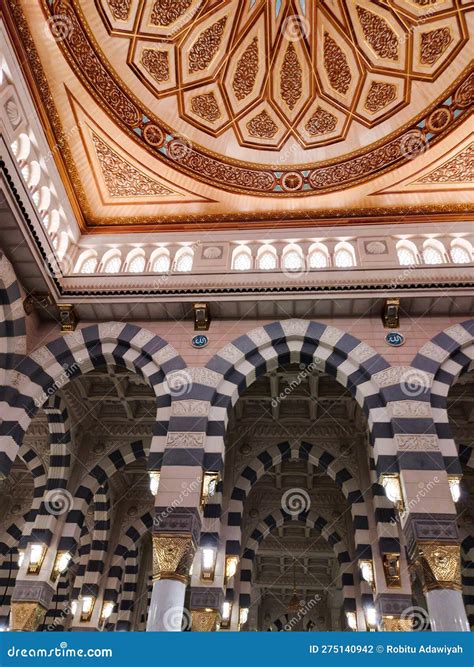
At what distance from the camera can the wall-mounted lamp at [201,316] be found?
837 centimetres

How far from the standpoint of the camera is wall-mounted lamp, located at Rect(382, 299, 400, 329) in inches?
316

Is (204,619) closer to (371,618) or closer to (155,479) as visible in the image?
(155,479)

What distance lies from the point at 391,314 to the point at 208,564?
207 inches

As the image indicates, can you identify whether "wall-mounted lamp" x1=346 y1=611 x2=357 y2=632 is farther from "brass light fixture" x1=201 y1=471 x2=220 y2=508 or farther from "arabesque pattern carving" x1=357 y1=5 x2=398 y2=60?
"arabesque pattern carving" x1=357 y1=5 x2=398 y2=60

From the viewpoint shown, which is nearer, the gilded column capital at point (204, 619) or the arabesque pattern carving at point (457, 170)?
the gilded column capital at point (204, 619)

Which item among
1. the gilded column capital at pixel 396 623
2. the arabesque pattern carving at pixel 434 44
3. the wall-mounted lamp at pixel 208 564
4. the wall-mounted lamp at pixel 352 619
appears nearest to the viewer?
the gilded column capital at pixel 396 623

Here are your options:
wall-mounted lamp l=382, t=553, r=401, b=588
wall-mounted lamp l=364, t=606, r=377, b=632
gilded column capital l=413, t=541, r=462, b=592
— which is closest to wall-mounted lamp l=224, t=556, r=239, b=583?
wall-mounted lamp l=382, t=553, r=401, b=588

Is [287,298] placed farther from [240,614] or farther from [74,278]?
[240,614]

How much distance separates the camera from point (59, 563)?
9.22 meters

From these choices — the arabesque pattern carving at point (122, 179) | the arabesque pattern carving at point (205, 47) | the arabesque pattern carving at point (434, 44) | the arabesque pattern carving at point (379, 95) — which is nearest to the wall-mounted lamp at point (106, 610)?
the arabesque pattern carving at point (122, 179)

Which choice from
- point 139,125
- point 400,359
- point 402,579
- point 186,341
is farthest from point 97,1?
point 402,579

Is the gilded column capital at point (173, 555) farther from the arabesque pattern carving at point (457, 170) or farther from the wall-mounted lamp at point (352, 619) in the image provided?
the arabesque pattern carving at point (457, 170)

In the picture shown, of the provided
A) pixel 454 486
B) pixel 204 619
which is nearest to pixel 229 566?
pixel 204 619

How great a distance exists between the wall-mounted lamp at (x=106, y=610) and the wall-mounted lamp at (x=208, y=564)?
14.4ft
